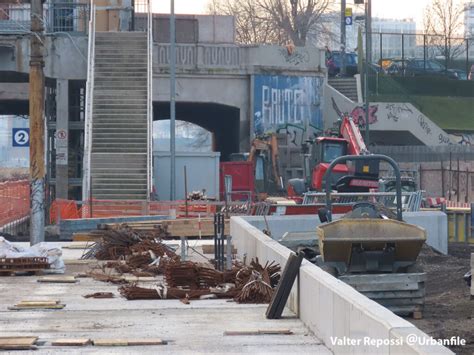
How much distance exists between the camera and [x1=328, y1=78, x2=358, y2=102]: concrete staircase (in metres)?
62.8

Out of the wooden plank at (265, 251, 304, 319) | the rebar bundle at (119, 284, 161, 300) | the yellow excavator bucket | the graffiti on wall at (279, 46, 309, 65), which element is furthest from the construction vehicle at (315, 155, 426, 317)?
the graffiti on wall at (279, 46, 309, 65)

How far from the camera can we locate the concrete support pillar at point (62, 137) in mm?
46037

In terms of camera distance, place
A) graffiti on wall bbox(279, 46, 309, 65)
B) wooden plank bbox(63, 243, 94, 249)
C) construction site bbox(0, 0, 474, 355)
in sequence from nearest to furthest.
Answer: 1. construction site bbox(0, 0, 474, 355)
2. wooden plank bbox(63, 243, 94, 249)
3. graffiti on wall bbox(279, 46, 309, 65)

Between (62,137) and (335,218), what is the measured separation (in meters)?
20.0

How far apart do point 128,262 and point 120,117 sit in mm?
25091

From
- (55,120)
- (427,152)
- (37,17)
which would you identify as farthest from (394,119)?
(37,17)

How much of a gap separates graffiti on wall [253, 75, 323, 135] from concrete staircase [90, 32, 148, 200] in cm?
581

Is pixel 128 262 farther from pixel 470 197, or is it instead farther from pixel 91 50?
pixel 470 197

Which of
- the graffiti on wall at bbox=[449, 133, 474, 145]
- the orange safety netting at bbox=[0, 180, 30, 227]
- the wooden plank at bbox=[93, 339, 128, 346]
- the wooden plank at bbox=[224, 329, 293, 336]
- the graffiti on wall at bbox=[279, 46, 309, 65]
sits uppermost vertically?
the graffiti on wall at bbox=[279, 46, 309, 65]

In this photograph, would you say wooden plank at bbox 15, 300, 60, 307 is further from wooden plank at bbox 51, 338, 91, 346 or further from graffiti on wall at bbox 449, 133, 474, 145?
graffiti on wall at bbox 449, 133, 474, 145

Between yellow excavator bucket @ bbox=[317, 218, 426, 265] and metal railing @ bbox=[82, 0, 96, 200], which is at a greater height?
metal railing @ bbox=[82, 0, 96, 200]

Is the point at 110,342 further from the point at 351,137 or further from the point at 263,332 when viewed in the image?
the point at 351,137

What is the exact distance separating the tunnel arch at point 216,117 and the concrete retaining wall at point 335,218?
21.8 metres

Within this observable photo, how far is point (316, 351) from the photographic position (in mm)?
13094
